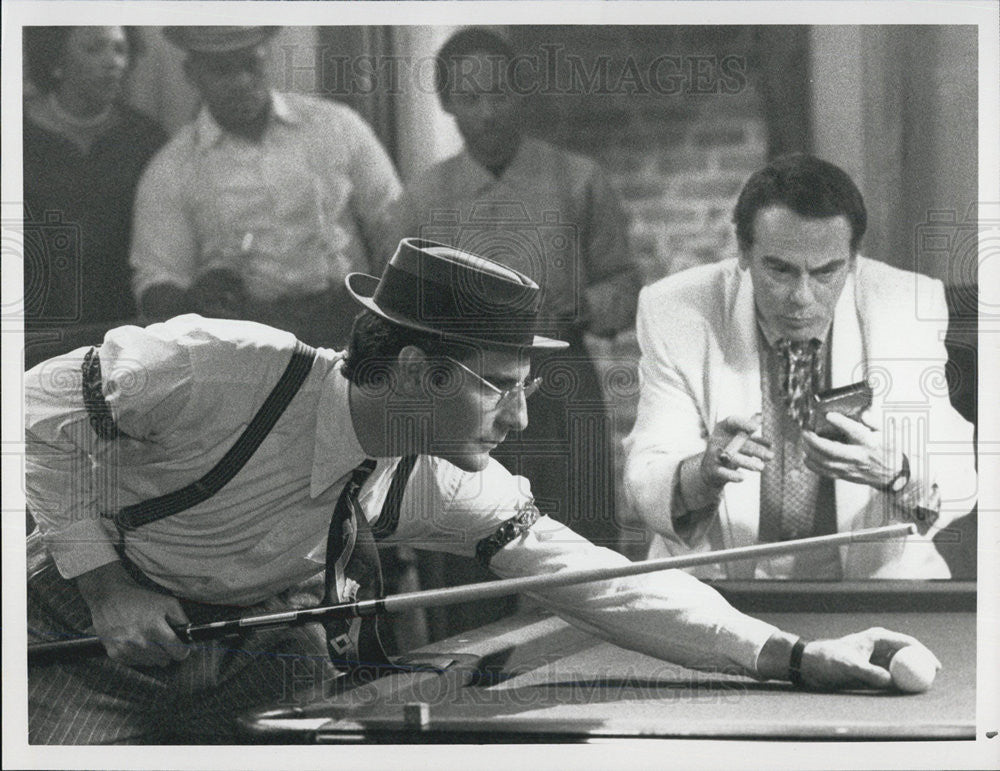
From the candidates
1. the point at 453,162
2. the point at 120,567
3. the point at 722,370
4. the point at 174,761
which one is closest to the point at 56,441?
the point at 120,567

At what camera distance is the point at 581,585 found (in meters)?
4.31

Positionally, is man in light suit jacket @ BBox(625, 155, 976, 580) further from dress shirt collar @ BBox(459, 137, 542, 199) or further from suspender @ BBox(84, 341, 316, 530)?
suspender @ BBox(84, 341, 316, 530)

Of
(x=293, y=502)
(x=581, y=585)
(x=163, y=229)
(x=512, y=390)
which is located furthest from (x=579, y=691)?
(x=163, y=229)

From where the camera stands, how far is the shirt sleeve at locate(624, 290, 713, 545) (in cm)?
433

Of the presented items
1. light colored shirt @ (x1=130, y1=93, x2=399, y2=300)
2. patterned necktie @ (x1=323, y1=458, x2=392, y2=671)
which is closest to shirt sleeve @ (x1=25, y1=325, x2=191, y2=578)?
light colored shirt @ (x1=130, y1=93, x2=399, y2=300)

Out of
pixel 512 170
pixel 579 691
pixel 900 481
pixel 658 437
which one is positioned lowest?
pixel 579 691

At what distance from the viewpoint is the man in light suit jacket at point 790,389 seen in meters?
4.31

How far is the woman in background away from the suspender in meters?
0.23

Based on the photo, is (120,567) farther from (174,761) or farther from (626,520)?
(626,520)

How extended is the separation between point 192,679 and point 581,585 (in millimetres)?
1236

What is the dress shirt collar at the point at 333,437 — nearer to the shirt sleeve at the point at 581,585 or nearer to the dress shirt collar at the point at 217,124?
the shirt sleeve at the point at 581,585

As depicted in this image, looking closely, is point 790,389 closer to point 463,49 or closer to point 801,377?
point 801,377

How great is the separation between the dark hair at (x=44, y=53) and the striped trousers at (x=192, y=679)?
142 centimetres

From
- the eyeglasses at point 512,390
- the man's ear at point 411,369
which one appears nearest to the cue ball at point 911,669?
the eyeglasses at point 512,390
